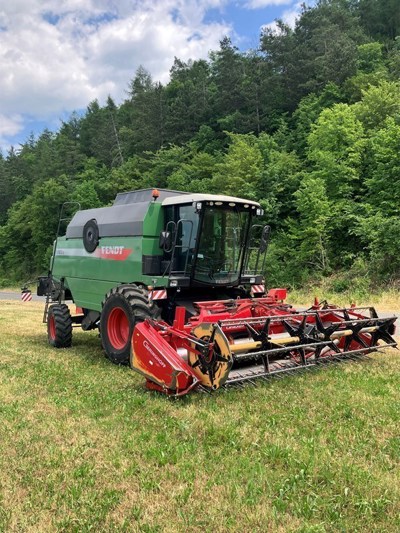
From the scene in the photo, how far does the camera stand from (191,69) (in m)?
66.5

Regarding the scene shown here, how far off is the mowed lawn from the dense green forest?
1583 cm

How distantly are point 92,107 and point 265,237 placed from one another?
80.9 meters

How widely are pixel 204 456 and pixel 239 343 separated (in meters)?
2.18

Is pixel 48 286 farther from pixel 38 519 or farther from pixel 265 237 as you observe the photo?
pixel 38 519

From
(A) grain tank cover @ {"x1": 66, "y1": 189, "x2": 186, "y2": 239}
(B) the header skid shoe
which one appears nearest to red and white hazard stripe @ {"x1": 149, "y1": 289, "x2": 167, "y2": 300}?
(B) the header skid shoe

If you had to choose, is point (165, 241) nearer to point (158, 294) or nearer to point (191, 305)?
point (158, 294)

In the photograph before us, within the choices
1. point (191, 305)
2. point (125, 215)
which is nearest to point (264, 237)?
point (191, 305)

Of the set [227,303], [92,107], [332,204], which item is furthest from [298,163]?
[92,107]

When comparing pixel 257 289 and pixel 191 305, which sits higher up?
pixel 257 289

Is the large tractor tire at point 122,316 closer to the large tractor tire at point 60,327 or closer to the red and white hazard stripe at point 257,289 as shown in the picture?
the large tractor tire at point 60,327

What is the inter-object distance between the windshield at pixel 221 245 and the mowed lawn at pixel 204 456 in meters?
2.44

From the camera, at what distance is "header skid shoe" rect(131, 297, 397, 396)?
17.5 feet

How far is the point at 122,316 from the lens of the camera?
25.3ft

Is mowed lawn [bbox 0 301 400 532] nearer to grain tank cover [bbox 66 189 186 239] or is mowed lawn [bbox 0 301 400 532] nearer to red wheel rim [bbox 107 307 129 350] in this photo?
red wheel rim [bbox 107 307 129 350]
